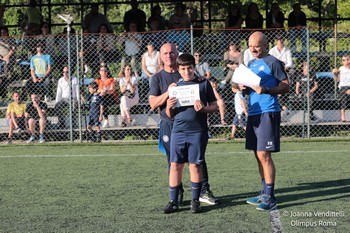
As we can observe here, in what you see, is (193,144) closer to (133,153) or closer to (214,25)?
(133,153)

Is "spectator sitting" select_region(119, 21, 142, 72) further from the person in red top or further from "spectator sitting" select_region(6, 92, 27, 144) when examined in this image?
"spectator sitting" select_region(6, 92, 27, 144)

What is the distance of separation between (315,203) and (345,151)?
471cm

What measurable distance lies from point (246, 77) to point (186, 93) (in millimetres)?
637

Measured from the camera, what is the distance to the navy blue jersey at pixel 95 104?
15.2 m

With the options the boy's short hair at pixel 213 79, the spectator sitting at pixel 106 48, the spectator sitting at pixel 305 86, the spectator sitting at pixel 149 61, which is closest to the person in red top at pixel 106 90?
the spectator sitting at pixel 149 61

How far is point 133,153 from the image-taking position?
13.0 meters

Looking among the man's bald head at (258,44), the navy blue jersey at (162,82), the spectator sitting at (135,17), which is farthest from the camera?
the spectator sitting at (135,17)

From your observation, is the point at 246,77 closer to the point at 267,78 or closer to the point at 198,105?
the point at 267,78

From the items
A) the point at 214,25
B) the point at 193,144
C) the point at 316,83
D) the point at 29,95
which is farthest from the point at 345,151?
the point at 214,25

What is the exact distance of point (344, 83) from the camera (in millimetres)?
15672

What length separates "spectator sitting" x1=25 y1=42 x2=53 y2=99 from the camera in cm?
1589

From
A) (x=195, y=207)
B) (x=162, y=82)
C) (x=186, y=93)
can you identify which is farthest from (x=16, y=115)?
(x=186, y=93)

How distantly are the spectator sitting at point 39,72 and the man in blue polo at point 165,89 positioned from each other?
320 inches

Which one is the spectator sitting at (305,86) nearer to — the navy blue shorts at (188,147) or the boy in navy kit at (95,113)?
the boy in navy kit at (95,113)
